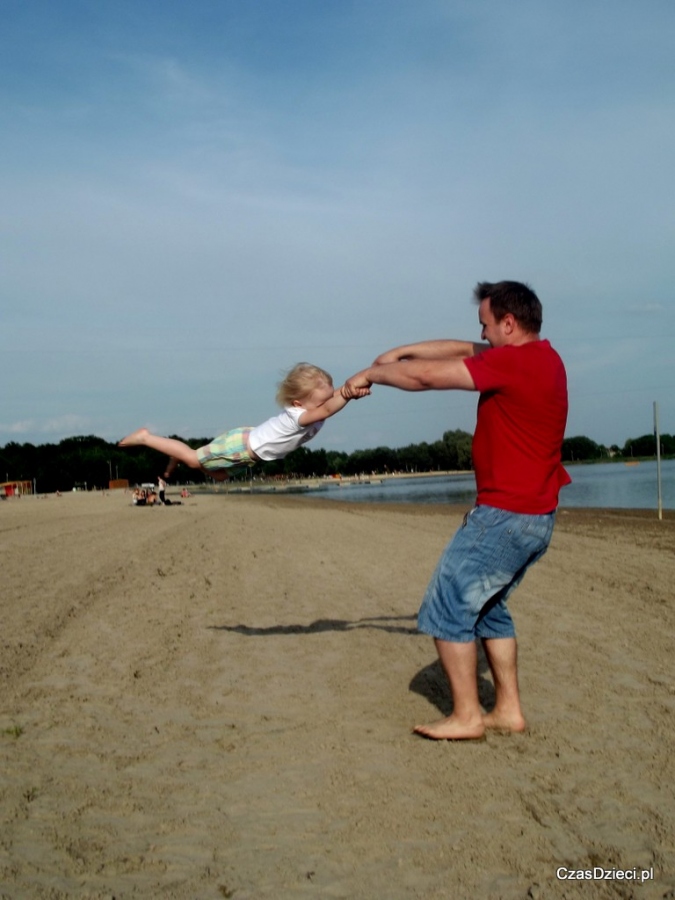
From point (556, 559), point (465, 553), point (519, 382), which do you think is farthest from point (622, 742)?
point (556, 559)

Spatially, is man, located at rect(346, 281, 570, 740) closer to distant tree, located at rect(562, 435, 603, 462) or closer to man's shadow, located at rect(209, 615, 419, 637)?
man's shadow, located at rect(209, 615, 419, 637)

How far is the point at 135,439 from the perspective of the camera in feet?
22.5

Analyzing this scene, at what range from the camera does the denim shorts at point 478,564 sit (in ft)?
14.8

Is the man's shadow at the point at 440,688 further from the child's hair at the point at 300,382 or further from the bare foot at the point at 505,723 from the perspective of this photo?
the child's hair at the point at 300,382

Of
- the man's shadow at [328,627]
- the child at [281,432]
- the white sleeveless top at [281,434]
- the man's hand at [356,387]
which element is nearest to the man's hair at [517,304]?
the man's hand at [356,387]

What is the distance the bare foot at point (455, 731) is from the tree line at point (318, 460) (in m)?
56.0

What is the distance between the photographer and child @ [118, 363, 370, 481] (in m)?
6.28

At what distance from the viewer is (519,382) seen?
4406mm

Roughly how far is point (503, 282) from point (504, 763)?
8.29 ft

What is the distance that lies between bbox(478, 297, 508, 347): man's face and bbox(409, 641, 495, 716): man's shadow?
2.32 meters

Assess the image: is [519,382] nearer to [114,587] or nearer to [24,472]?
[114,587]

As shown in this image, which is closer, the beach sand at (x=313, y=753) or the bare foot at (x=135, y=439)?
the beach sand at (x=313, y=753)

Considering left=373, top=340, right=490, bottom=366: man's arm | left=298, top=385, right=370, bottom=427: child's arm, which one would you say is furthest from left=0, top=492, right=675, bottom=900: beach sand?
left=373, top=340, right=490, bottom=366: man's arm

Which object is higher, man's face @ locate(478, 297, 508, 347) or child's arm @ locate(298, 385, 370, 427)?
man's face @ locate(478, 297, 508, 347)
